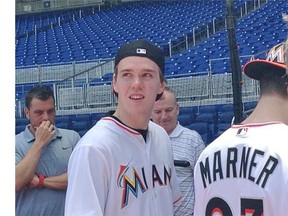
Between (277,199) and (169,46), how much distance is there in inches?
441

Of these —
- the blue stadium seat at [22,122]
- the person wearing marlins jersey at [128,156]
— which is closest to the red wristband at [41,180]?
the person wearing marlins jersey at [128,156]

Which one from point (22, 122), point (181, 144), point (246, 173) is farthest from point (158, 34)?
point (246, 173)

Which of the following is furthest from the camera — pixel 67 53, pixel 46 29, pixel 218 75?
pixel 46 29

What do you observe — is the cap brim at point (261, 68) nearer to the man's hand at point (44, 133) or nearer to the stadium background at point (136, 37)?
the man's hand at point (44, 133)

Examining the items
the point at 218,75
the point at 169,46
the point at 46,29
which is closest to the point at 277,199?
the point at 218,75

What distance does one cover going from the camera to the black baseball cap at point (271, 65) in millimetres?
1545

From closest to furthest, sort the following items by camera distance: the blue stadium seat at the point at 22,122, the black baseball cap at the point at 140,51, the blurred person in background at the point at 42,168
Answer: the black baseball cap at the point at 140,51 < the blurred person in background at the point at 42,168 < the blue stadium seat at the point at 22,122

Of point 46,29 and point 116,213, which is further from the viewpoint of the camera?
point 46,29

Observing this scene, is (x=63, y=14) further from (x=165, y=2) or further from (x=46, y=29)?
(x=165, y=2)

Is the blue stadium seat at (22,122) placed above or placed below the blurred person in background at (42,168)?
above

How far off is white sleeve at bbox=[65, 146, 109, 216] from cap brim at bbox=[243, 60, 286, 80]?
0.55m

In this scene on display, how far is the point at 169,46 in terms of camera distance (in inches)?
493

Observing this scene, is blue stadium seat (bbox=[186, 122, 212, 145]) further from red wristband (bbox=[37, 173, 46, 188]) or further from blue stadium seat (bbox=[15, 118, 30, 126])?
red wristband (bbox=[37, 173, 46, 188])
